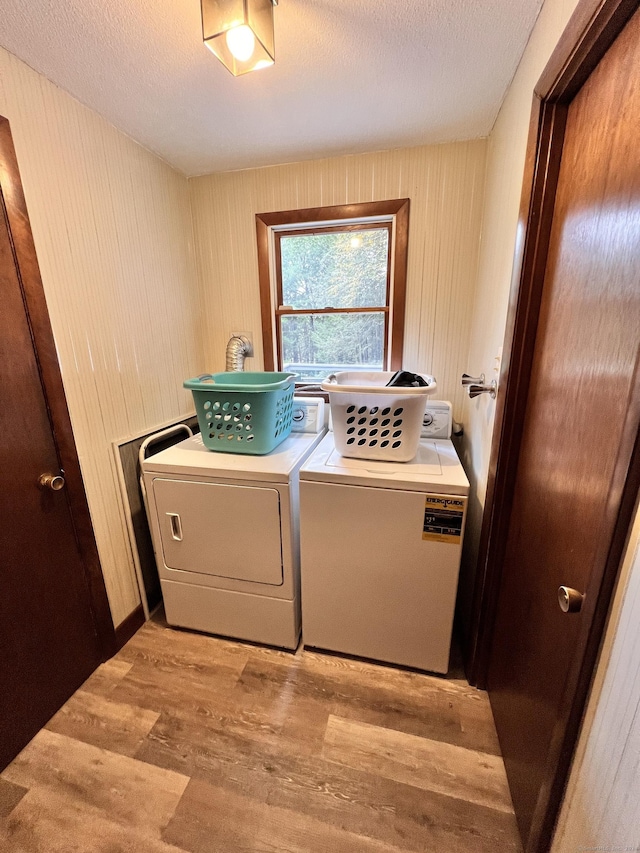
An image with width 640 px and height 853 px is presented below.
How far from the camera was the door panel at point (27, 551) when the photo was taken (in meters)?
1.18

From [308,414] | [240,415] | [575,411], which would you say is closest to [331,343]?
[308,414]

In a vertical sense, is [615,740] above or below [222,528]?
above

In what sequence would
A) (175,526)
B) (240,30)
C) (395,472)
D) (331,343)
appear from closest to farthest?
(240,30)
(395,472)
(175,526)
(331,343)

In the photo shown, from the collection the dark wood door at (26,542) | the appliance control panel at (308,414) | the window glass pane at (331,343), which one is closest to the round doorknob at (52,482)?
the dark wood door at (26,542)

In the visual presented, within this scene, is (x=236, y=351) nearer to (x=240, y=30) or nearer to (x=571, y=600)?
(x=240, y=30)

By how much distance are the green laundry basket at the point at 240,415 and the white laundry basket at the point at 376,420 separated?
0.28 meters

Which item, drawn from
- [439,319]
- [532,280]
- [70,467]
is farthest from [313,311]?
[70,467]

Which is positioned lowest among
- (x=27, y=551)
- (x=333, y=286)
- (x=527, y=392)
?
(x=27, y=551)

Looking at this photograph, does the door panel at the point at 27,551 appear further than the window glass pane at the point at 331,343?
No

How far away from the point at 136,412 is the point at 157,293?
65 cm

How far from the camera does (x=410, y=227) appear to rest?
1.86 metres

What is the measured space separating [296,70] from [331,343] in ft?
3.94

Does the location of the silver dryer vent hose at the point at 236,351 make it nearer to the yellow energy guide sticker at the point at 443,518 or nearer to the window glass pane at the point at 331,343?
the window glass pane at the point at 331,343

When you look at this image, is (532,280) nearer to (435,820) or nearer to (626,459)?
(626,459)
